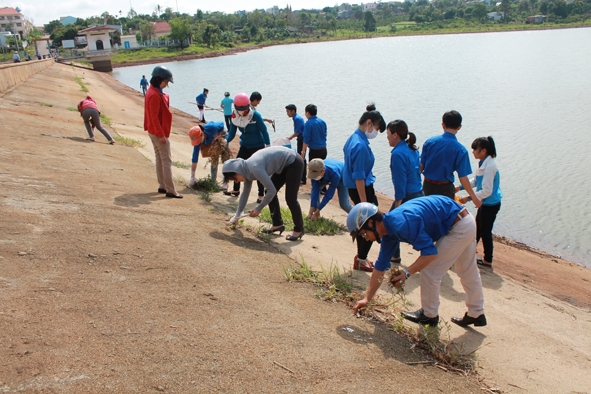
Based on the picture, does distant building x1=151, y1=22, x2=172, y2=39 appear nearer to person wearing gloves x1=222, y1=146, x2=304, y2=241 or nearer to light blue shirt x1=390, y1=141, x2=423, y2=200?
person wearing gloves x1=222, y1=146, x2=304, y2=241

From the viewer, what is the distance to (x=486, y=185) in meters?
6.39

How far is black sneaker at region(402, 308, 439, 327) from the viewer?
4.43 m

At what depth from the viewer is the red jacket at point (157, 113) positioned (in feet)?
23.9

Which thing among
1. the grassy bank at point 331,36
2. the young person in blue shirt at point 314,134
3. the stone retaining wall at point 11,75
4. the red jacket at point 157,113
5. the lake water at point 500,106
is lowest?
the lake water at point 500,106

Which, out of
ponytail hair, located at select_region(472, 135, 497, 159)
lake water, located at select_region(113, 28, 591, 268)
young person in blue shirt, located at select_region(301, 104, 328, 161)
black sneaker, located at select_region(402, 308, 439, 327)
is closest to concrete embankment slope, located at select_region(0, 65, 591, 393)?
black sneaker, located at select_region(402, 308, 439, 327)

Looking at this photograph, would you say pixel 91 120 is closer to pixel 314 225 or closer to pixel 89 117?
pixel 89 117

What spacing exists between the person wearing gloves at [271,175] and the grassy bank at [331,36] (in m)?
77.1

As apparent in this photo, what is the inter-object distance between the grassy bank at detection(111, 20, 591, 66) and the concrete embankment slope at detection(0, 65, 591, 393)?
3042 inches

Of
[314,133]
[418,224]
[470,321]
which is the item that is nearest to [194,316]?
[418,224]

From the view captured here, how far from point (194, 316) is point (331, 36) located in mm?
132383

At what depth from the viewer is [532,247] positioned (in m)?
10.0

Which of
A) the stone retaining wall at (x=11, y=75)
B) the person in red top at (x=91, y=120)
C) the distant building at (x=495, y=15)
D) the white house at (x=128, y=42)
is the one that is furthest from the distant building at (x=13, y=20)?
the person in red top at (x=91, y=120)

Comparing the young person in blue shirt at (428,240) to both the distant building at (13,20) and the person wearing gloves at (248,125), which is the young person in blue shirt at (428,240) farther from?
the distant building at (13,20)

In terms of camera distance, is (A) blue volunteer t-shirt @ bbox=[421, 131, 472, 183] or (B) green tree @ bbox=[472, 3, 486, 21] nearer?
(A) blue volunteer t-shirt @ bbox=[421, 131, 472, 183]
